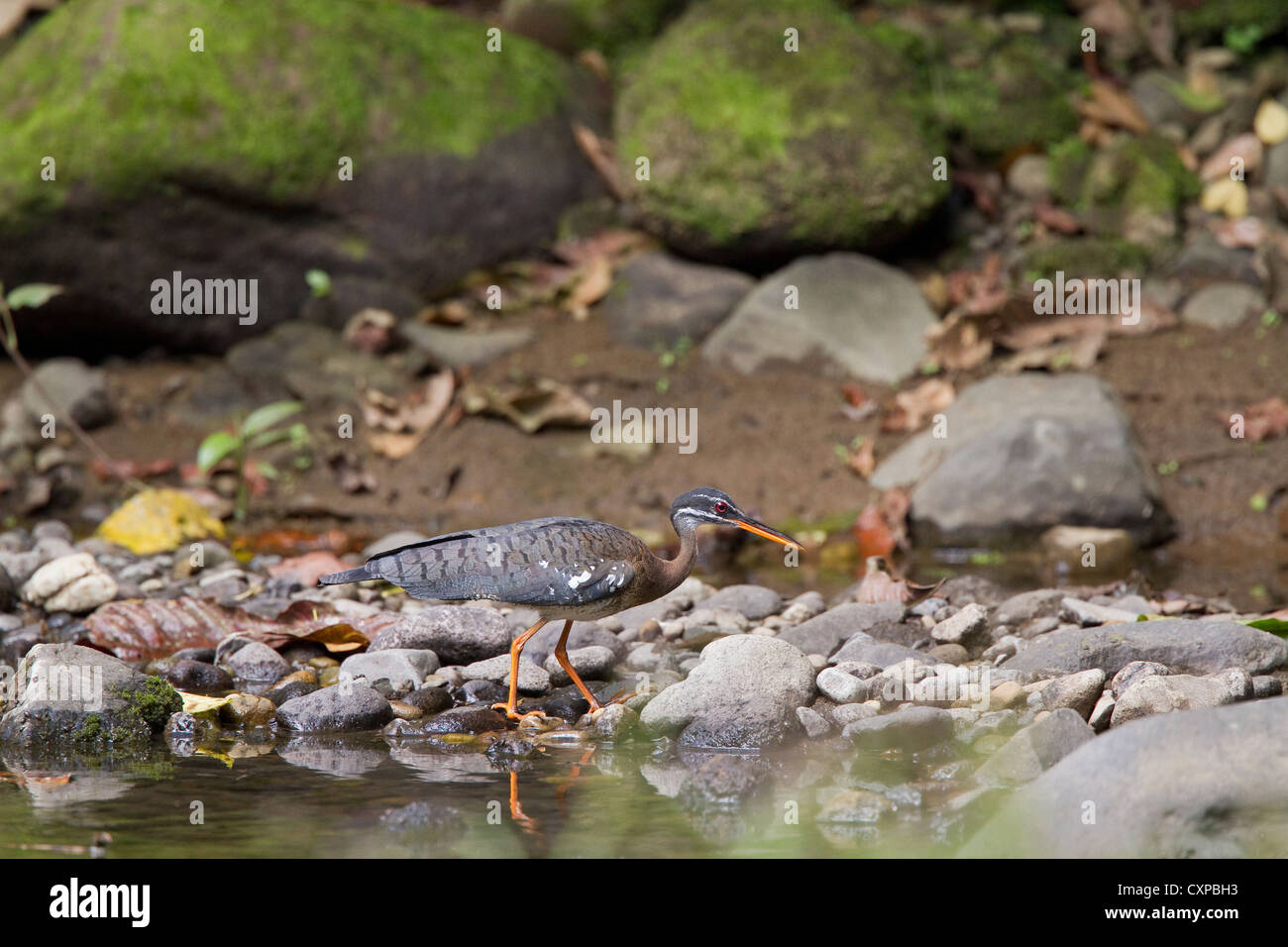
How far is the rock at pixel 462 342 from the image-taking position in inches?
424

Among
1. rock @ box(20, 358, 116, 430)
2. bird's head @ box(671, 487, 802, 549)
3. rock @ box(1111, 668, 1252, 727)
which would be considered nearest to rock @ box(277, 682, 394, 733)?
bird's head @ box(671, 487, 802, 549)

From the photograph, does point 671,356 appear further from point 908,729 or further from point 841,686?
point 908,729

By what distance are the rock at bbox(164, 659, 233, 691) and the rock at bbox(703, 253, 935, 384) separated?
560 centimetres

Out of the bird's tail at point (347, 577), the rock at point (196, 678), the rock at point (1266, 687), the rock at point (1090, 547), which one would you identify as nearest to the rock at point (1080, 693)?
the rock at point (1266, 687)

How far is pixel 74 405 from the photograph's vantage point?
10.2 meters

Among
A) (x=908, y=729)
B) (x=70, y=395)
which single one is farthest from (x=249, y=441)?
(x=908, y=729)

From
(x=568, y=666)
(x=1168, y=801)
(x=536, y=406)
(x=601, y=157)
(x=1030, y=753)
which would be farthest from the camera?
(x=601, y=157)

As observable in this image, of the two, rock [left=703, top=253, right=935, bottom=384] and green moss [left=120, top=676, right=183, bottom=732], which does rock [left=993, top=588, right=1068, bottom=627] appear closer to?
rock [left=703, top=253, right=935, bottom=384]

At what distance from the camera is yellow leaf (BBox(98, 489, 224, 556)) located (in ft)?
27.9

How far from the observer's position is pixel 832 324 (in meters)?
10.4

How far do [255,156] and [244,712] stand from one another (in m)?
6.54

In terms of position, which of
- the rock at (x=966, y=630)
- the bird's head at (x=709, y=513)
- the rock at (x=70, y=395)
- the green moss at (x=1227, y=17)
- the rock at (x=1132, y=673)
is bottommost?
the rock at (x=1132, y=673)

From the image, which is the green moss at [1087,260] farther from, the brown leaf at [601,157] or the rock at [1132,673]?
the rock at [1132,673]

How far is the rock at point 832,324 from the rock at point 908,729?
18.2 feet
